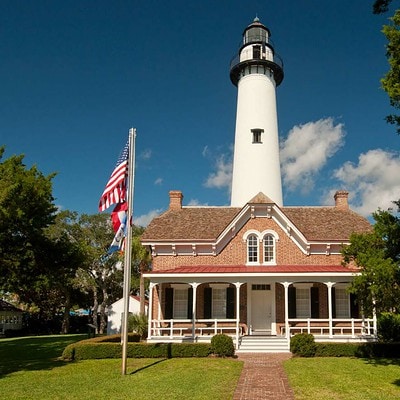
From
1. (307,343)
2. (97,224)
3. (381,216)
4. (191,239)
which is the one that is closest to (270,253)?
(191,239)

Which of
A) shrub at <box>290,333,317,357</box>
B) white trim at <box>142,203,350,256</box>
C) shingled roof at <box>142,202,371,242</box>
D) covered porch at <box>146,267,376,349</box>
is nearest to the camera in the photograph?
shrub at <box>290,333,317,357</box>

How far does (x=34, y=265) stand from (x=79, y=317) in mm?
27240

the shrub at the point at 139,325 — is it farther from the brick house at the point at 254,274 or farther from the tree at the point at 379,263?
the tree at the point at 379,263

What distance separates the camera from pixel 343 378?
43.6 feet

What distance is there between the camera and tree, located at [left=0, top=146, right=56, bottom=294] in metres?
22.6

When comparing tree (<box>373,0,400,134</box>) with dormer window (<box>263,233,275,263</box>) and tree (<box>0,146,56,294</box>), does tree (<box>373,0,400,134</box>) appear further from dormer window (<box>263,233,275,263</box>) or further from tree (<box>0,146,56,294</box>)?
tree (<box>0,146,56,294</box>)

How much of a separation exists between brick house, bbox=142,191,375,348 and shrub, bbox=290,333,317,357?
2.07 meters

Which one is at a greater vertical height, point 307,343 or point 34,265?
point 34,265

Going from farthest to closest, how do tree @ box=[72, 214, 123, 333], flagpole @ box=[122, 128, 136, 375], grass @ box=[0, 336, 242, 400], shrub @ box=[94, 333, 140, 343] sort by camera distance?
tree @ box=[72, 214, 123, 333]
shrub @ box=[94, 333, 140, 343]
flagpole @ box=[122, 128, 136, 375]
grass @ box=[0, 336, 242, 400]

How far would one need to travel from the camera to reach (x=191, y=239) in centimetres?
2395

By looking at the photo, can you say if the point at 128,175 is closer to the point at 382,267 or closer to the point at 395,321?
the point at 382,267

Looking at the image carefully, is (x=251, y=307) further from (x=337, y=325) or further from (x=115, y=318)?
(x=115, y=318)

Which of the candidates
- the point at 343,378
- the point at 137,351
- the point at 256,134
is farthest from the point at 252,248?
the point at 343,378

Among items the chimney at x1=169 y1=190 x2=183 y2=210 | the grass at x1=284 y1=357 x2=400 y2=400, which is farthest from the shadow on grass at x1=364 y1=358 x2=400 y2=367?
the chimney at x1=169 y1=190 x2=183 y2=210
